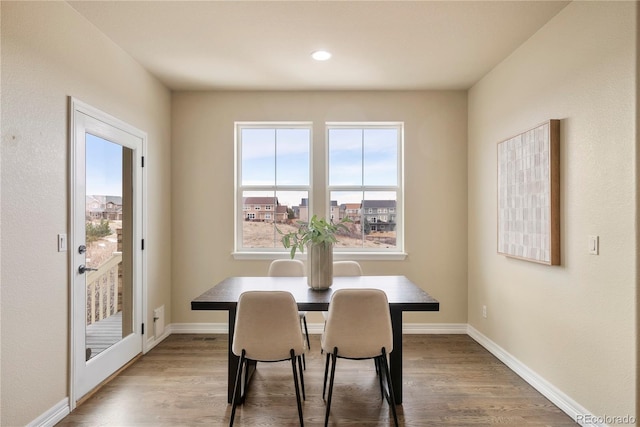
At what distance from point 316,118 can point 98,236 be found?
2.41 m

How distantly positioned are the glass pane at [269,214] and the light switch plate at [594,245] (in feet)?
8.72

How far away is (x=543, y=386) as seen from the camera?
104 inches

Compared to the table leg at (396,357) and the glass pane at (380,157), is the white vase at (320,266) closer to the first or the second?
the table leg at (396,357)

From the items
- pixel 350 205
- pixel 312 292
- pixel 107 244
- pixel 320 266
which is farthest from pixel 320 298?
pixel 350 205

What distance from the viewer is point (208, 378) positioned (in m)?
2.89

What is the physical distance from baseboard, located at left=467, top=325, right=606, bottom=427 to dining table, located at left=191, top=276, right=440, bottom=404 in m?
1.06

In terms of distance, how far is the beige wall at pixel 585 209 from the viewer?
196 cm

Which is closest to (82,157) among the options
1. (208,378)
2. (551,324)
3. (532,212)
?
(208,378)

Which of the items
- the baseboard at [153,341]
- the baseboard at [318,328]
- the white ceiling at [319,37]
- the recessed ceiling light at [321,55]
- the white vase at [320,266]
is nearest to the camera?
the white ceiling at [319,37]

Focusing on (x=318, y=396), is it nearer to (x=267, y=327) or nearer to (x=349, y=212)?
(x=267, y=327)

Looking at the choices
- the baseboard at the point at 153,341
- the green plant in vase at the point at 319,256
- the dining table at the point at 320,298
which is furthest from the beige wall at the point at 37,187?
the green plant in vase at the point at 319,256

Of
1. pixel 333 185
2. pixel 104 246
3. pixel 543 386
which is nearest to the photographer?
pixel 543 386

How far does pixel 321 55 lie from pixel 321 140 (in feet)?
3.58

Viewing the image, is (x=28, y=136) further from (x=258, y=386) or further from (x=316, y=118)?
(x=316, y=118)
